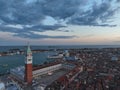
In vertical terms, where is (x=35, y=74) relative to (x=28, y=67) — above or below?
below

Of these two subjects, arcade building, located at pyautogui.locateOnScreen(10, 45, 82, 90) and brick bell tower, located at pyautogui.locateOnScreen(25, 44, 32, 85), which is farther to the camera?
brick bell tower, located at pyautogui.locateOnScreen(25, 44, 32, 85)

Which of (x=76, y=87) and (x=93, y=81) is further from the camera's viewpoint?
(x=93, y=81)

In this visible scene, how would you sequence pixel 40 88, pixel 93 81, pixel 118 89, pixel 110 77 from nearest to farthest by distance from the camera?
pixel 40 88
pixel 118 89
pixel 93 81
pixel 110 77

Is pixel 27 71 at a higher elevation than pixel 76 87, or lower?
higher

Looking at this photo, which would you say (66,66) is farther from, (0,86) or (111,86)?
(0,86)

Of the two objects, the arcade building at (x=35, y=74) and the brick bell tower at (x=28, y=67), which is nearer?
the arcade building at (x=35, y=74)

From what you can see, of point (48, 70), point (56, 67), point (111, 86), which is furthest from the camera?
point (56, 67)

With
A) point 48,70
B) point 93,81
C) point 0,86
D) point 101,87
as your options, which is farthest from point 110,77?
point 0,86

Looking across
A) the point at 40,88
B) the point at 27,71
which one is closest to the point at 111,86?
the point at 40,88

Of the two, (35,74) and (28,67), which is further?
(35,74)

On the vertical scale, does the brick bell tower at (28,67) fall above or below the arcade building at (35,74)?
above

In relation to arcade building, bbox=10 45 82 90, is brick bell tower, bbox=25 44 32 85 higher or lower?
higher
